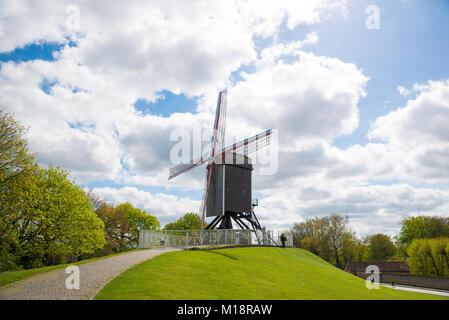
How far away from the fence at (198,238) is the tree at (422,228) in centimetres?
4528

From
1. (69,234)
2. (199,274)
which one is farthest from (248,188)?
(199,274)

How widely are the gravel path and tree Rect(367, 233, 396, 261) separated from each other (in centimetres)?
6456

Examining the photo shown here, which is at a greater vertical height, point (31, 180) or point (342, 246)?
point (31, 180)

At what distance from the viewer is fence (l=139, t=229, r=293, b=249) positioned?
26.9 m

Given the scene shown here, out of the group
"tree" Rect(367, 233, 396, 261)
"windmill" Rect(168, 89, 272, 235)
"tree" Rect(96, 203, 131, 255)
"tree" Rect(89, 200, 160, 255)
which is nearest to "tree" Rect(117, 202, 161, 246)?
"tree" Rect(89, 200, 160, 255)

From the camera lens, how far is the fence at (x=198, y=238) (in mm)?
26875

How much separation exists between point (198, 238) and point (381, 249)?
5408 cm

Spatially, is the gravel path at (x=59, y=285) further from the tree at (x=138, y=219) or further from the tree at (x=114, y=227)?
the tree at (x=138, y=219)

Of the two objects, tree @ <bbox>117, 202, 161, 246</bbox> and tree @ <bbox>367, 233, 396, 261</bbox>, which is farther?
tree @ <bbox>367, 233, 396, 261</bbox>

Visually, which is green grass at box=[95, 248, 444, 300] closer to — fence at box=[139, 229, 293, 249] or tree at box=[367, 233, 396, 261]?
fence at box=[139, 229, 293, 249]

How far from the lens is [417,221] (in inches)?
2506

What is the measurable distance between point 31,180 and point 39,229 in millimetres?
5903

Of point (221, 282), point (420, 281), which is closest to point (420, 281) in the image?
point (420, 281)
